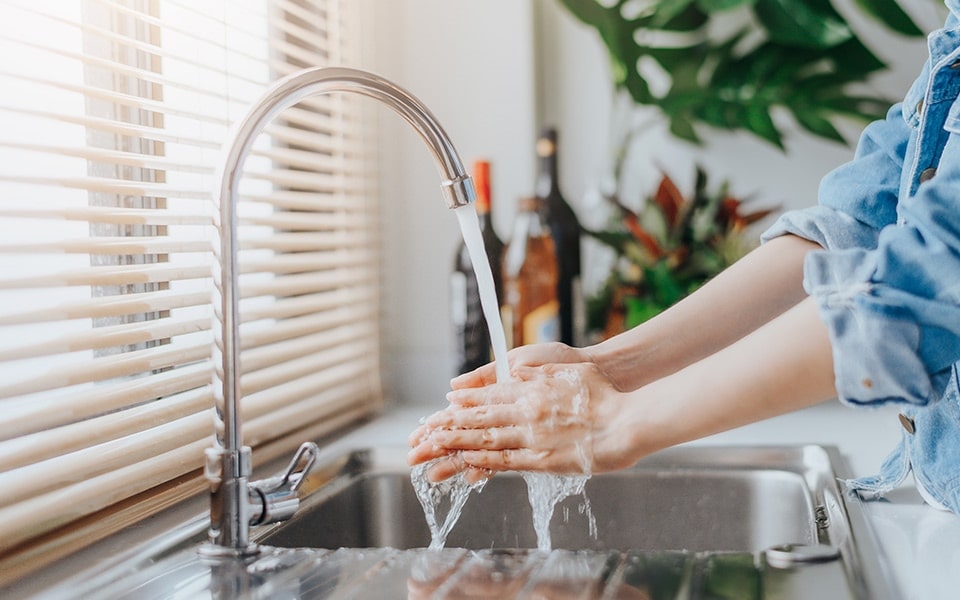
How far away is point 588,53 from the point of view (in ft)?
5.74

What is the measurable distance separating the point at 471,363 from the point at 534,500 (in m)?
0.56

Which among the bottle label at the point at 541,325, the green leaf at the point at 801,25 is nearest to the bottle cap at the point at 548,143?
the bottle label at the point at 541,325

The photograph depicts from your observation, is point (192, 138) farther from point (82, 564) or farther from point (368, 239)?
point (368, 239)

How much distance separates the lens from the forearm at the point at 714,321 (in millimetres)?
1048

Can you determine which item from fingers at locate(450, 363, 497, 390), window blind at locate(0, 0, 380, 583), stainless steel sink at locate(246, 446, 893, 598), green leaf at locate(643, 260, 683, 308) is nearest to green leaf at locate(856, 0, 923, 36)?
green leaf at locate(643, 260, 683, 308)

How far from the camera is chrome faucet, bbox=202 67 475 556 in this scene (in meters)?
0.83

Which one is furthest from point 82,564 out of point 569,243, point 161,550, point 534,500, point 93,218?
point 569,243

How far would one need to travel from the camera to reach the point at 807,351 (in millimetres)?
698

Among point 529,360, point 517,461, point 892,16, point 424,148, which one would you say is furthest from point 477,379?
point 892,16

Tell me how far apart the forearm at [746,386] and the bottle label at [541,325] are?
0.69 metres

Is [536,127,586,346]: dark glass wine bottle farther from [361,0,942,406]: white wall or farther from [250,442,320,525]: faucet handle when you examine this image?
[250,442,320,525]: faucet handle

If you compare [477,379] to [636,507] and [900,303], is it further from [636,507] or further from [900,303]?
[900,303]

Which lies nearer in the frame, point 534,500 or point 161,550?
point 161,550

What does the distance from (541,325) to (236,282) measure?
739 millimetres
